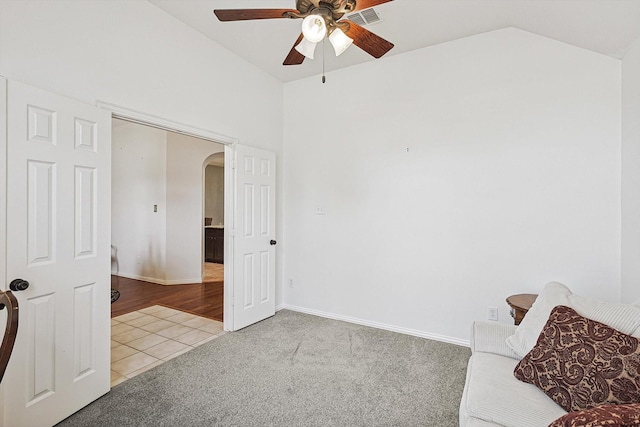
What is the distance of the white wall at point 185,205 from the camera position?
17.8 feet

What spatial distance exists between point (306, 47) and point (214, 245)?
258 inches

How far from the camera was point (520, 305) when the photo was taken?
7.80 feet

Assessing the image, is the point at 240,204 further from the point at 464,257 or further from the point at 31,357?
the point at 464,257

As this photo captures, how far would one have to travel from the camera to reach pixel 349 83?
365cm

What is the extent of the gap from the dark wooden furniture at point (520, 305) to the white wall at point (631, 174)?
2.08 ft

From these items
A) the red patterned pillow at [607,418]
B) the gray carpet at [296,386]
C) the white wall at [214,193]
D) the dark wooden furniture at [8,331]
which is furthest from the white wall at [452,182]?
the white wall at [214,193]

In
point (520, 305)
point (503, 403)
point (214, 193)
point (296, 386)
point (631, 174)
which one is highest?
point (214, 193)

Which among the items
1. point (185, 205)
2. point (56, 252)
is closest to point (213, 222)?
point (185, 205)

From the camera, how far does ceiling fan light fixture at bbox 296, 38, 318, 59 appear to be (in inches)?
73.1

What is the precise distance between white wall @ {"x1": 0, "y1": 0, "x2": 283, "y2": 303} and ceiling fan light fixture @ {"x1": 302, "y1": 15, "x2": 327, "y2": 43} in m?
1.59

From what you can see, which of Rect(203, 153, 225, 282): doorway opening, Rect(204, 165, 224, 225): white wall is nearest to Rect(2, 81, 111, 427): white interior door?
Rect(203, 153, 225, 282): doorway opening

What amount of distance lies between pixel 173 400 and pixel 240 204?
1.87m

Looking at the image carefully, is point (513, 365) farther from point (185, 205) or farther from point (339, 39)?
point (185, 205)

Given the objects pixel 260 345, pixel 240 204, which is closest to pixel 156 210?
pixel 240 204
